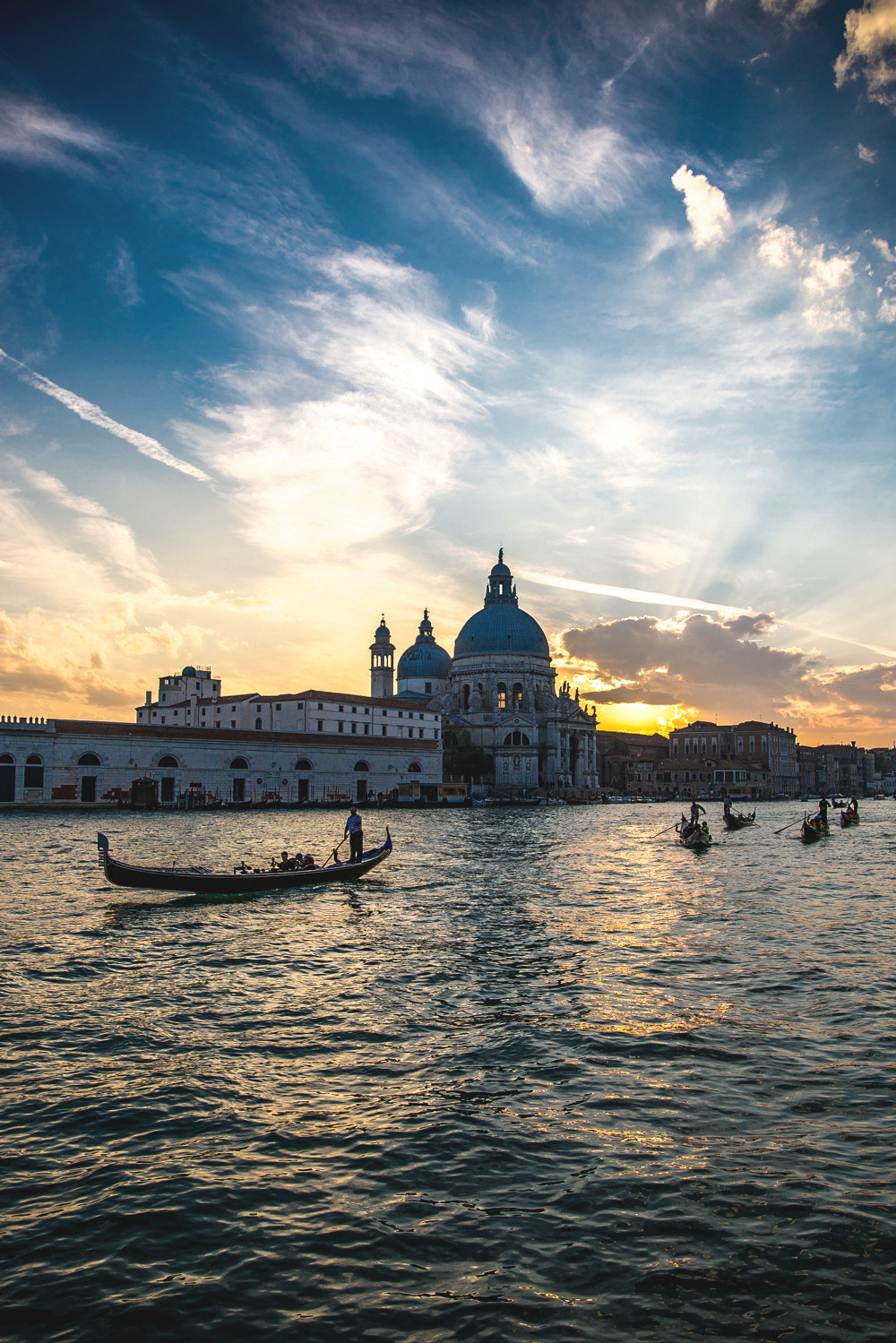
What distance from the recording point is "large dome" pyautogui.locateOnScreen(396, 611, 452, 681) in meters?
115

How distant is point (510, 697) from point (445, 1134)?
96300 millimetres

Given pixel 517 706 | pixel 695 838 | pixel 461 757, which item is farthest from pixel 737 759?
pixel 695 838

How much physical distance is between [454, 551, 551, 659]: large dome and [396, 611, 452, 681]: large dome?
22.4 ft

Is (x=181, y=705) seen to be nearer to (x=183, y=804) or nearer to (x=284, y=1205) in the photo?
(x=183, y=804)

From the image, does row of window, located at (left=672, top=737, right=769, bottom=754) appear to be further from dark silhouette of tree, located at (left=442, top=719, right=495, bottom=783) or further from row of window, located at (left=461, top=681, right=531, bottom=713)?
dark silhouette of tree, located at (left=442, top=719, right=495, bottom=783)

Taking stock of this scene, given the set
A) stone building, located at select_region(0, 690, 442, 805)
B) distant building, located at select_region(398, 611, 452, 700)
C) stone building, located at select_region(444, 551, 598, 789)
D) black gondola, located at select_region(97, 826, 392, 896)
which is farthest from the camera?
distant building, located at select_region(398, 611, 452, 700)

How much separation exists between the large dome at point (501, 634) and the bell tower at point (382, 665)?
330 inches

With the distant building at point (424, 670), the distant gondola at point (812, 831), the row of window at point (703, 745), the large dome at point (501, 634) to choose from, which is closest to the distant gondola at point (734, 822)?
the distant gondola at point (812, 831)

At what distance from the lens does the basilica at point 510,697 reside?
324ft

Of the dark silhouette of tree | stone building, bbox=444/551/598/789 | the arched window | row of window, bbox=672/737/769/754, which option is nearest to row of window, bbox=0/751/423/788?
the arched window

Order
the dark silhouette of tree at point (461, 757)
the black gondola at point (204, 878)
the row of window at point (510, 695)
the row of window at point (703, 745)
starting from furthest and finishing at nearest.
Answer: the row of window at point (703, 745) < the row of window at point (510, 695) < the dark silhouette of tree at point (461, 757) < the black gondola at point (204, 878)

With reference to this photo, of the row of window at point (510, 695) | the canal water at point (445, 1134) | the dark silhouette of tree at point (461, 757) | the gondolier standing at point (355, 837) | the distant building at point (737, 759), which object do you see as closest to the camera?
the canal water at point (445, 1134)

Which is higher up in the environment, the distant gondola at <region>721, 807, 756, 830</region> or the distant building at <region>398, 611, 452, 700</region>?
the distant building at <region>398, 611, 452, 700</region>

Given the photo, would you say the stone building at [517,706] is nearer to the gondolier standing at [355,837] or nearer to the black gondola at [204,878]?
the gondolier standing at [355,837]
